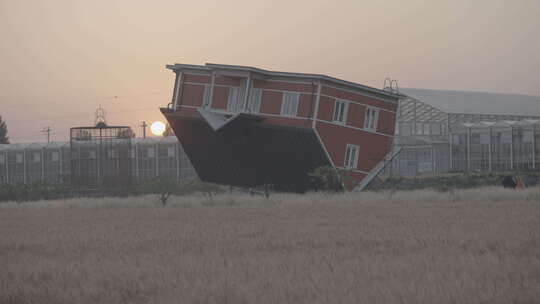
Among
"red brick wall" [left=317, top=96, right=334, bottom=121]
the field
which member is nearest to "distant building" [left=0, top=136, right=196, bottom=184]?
"red brick wall" [left=317, top=96, right=334, bottom=121]

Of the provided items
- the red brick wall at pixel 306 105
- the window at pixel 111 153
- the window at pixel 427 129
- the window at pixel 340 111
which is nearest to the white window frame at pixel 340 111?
the window at pixel 340 111

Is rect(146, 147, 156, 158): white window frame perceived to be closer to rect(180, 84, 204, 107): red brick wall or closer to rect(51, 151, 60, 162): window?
rect(51, 151, 60, 162): window

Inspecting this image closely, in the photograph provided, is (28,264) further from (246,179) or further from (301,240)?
(246,179)

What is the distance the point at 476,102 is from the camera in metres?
81.4

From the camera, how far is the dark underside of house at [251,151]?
149ft

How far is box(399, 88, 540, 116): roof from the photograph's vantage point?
245 ft

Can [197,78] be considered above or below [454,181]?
above

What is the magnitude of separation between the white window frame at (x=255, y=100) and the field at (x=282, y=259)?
66.1ft

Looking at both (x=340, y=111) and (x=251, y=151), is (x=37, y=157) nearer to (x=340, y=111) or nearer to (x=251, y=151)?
(x=251, y=151)

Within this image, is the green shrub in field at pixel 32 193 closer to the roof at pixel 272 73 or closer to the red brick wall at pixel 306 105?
the roof at pixel 272 73

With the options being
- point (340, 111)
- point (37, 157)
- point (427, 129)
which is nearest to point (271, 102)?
point (340, 111)

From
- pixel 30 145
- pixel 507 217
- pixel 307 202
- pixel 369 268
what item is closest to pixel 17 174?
pixel 30 145

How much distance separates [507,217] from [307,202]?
46.4ft

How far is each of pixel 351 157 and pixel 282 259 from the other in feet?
112
